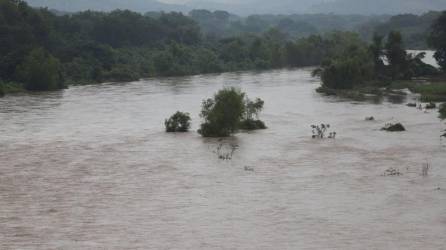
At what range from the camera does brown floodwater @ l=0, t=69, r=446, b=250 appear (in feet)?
57.8

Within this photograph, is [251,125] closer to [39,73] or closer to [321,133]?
[321,133]

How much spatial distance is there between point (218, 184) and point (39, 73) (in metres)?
39.3

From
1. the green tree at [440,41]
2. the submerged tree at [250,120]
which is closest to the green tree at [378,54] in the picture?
the green tree at [440,41]

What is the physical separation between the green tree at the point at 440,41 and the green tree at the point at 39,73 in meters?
33.0

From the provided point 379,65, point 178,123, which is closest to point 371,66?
point 379,65

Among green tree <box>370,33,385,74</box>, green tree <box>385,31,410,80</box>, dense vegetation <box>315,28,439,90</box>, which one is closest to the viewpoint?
dense vegetation <box>315,28,439,90</box>

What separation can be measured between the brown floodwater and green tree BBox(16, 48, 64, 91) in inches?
669

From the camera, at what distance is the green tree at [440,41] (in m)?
64.8

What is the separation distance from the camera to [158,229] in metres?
18.3

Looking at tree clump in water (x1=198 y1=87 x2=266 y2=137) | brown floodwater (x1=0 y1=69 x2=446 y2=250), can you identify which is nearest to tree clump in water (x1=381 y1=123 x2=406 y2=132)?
brown floodwater (x1=0 y1=69 x2=446 y2=250)

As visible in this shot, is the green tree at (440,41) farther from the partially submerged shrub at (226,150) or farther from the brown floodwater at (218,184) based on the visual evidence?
the partially submerged shrub at (226,150)

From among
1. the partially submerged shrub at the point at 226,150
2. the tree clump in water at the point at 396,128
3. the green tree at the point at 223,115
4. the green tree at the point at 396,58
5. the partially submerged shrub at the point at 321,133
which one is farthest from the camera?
the green tree at the point at 396,58

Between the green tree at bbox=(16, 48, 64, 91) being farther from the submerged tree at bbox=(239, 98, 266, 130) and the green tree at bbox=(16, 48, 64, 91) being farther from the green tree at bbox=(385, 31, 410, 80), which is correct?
the green tree at bbox=(385, 31, 410, 80)

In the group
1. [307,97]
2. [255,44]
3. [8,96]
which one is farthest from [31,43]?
[255,44]
